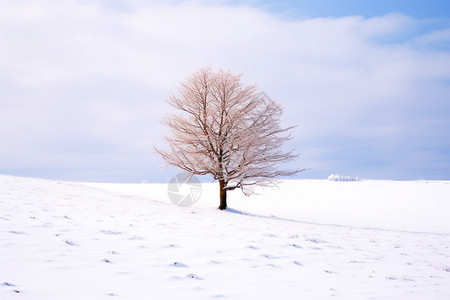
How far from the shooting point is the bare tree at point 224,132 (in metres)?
19.6

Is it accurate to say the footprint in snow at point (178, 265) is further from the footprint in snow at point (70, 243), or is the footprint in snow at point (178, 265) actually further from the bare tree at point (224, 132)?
the bare tree at point (224, 132)

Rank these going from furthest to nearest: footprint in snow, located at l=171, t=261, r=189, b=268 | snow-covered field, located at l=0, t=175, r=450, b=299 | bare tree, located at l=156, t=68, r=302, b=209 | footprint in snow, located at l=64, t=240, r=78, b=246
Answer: bare tree, located at l=156, t=68, r=302, b=209, footprint in snow, located at l=64, t=240, r=78, b=246, footprint in snow, located at l=171, t=261, r=189, b=268, snow-covered field, located at l=0, t=175, r=450, b=299

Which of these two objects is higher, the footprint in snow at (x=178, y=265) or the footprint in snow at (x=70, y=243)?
the footprint in snow at (x=70, y=243)

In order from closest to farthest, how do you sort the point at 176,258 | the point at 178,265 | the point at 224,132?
the point at 178,265 → the point at 176,258 → the point at 224,132

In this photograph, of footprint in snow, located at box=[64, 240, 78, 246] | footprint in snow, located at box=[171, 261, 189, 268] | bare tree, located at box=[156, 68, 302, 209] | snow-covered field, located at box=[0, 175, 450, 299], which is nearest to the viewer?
snow-covered field, located at box=[0, 175, 450, 299]

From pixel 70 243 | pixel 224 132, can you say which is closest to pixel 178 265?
pixel 70 243

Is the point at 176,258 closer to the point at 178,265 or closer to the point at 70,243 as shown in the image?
the point at 178,265

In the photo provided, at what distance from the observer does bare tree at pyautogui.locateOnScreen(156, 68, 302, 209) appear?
64.2ft

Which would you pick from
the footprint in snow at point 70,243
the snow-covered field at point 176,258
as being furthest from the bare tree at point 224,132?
the footprint in snow at point 70,243

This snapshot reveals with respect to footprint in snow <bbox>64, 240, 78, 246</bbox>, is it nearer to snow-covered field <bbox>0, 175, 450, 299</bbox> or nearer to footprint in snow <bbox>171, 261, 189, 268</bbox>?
snow-covered field <bbox>0, 175, 450, 299</bbox>

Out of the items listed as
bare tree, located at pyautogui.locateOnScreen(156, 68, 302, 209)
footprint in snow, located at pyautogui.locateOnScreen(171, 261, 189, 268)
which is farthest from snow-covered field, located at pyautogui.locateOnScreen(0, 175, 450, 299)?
bare tree, located at pyautogui.locateOnScreen(156, 68, 302, 209)

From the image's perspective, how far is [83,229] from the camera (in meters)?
8.92

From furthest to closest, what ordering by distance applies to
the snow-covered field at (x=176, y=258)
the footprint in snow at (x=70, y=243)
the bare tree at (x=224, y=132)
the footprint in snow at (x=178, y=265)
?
1. the bare tree at (x=224, y=132)
2. the footprint in snow at (x=70, y=243)
3. the footprint in snow at (x=178, y=265)
4. the snow-covered field at (x=176, y=258)

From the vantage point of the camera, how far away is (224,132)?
19891 millimetres
